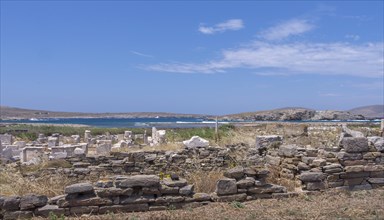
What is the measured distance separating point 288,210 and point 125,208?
9.33ft

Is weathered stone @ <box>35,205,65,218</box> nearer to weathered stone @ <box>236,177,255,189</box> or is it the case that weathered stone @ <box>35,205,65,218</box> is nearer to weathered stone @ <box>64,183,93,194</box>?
weathered stone @ <box>64,183,93,194</box>

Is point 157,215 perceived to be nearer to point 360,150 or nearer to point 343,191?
point 343,191

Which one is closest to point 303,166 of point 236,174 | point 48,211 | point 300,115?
point 236,174

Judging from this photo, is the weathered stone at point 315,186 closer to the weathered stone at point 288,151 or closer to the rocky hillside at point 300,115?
the weathered stone at point 288,151

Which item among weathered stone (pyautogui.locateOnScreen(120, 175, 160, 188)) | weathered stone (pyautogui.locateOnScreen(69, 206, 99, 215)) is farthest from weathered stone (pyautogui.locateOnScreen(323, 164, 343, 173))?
weathered stone (pyautogui.locateOnScreen(69, 206, 99, 215))

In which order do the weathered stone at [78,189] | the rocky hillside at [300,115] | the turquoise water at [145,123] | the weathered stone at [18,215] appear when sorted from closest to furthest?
the weathered stone at [18,215] < the weathered stone at [78,189] < the turquoise water at [145,123] < the rocky hillside at [300,115]

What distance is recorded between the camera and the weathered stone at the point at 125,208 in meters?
7.05

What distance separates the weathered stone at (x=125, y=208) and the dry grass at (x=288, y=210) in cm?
14

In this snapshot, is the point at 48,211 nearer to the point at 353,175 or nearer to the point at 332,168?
the point at 332,168

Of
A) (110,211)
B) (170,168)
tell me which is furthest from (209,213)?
(170,168)

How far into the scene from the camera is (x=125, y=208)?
7141 millimetres

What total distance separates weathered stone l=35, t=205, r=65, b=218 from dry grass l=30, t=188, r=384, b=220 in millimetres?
440

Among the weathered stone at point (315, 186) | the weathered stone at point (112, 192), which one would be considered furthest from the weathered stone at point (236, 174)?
the weathered stone at point (112, 192)

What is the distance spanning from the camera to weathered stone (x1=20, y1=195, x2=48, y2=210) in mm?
6727
